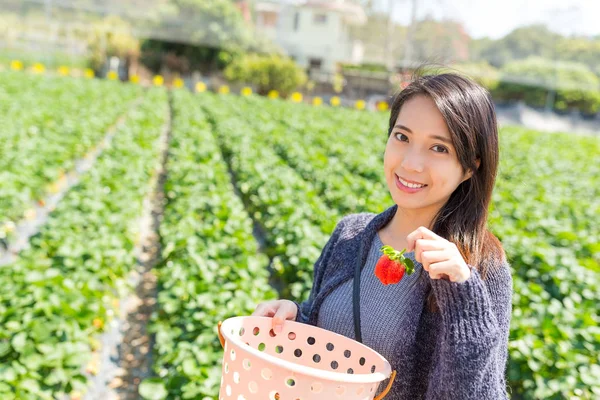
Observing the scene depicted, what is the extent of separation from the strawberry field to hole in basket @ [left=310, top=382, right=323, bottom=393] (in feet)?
3.54

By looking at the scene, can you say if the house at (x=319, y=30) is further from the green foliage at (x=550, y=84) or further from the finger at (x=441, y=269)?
the finger at (x=441, y=269)

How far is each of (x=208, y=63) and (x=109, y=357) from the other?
107ft

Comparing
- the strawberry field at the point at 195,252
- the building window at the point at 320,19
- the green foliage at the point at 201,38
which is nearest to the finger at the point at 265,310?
the strawberry field at the point at 195,252

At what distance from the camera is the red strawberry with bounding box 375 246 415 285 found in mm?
1241

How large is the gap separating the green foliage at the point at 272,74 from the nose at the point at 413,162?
3012cm

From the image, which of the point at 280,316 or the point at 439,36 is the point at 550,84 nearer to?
the point at 439,36

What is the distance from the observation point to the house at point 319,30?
41438 millimetres

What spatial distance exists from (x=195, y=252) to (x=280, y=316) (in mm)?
2820

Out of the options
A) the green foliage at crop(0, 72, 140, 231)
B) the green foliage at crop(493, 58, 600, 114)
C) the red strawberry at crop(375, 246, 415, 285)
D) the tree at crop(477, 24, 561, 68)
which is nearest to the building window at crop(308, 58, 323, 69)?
the tree at crop(477, 24, 561, 68)

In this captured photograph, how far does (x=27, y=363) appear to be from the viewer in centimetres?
271

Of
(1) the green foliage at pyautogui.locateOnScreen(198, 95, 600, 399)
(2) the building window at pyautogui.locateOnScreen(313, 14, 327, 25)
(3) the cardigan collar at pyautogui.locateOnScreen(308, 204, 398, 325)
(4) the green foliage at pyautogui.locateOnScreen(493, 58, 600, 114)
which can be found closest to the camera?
(3) the cardigan collar at pyautogui.locateOnScreen(308, 204, 398, 325)

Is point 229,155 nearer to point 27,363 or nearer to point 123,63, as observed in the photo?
point 27,363

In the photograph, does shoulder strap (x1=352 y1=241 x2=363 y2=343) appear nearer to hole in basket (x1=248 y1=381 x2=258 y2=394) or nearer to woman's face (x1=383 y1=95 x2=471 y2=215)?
woman's face (x1=383 y1=95 x2=471 y2=215)

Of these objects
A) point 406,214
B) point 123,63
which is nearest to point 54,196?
point 406,214
